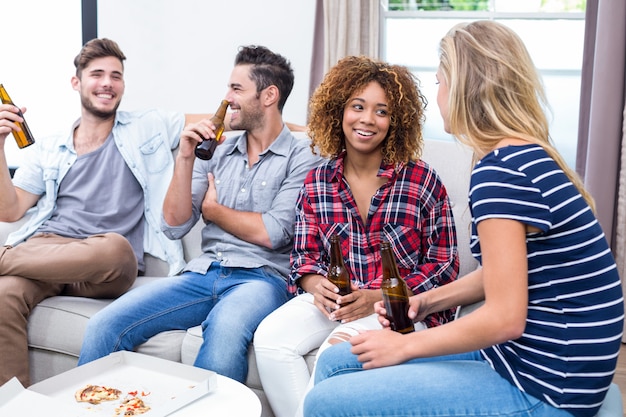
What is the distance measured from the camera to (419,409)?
3.83 ft

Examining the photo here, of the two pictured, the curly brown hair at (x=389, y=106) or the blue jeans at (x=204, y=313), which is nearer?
the blue jeans at (x=204, y=313)

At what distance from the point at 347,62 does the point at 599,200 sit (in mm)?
1747

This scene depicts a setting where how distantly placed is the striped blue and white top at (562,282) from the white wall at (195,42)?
3.04 metres

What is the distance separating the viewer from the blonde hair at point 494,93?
123 cm

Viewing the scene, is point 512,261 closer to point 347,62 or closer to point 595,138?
point 347,62

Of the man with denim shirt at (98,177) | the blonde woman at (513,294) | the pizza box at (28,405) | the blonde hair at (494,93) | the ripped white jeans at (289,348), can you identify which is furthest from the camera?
the man with denim shirt at (98,177)

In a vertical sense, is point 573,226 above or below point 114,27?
below

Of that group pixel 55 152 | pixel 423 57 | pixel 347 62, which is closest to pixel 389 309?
pixel 347 62

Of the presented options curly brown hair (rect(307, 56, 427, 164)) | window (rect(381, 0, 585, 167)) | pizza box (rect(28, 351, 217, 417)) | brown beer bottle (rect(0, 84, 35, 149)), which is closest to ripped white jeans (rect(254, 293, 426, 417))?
pizza box (rect(28, 351, 217, 417))

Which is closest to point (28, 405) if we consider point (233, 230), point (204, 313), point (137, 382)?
point (137, 382)

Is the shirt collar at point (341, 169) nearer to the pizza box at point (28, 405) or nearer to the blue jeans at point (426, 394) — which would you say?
the blue jeans at point (426, 394)

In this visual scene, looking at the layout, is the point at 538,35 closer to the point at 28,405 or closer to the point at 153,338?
the point at 153,338

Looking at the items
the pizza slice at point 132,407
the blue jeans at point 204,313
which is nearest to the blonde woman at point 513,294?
the pizza slice at point 132,407

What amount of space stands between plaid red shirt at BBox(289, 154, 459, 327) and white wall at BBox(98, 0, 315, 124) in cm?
220
